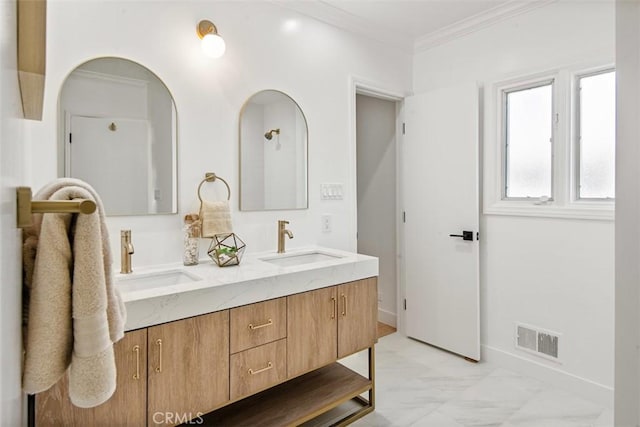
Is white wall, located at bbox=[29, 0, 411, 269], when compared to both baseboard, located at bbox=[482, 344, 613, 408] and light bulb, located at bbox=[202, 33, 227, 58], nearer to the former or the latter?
light bulb, located at bbox=[202, 33, 227, 58]

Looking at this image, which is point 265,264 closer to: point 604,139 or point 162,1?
point 162,1

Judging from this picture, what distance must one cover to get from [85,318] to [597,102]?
275 centimetres

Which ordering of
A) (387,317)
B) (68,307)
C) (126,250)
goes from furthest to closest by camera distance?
(387,317) < (126,250) < (68,307)

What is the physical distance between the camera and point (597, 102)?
2.21m

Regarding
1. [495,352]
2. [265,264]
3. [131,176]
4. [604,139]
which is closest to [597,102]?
[604,139]

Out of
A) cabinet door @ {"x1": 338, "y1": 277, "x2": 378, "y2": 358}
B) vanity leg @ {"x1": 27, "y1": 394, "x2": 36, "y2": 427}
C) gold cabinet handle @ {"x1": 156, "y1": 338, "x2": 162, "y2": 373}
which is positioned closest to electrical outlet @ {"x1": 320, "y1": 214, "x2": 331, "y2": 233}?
cabinet door @ {"x1": 338, "y1": 277, "x2": 378, "y2": 358}

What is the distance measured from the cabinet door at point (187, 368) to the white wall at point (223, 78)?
577 mm

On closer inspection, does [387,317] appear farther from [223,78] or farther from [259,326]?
[223,78]

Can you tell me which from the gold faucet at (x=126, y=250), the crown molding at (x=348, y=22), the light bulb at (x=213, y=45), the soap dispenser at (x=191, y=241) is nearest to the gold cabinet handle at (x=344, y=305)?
the soap dispenser at (x=191, y=241)

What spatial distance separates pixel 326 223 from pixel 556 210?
1.50 metres

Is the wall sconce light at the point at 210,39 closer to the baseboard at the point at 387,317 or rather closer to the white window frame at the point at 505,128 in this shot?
the white window frame at the point at 505,128

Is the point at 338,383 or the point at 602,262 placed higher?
the point at 602,262

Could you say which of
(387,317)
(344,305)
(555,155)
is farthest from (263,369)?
(555,155)

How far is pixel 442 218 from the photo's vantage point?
2.87m
